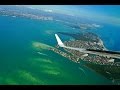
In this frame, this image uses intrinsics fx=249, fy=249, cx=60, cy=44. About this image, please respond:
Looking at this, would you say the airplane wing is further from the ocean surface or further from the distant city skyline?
the distant city skyline

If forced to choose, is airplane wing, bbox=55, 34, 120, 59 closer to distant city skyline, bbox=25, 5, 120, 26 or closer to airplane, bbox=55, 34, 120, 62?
airplane, bbox=55, 34, 120, 62

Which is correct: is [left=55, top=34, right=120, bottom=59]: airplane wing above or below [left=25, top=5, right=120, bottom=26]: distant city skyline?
below

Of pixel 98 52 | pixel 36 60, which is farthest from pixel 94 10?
pixel 36 60

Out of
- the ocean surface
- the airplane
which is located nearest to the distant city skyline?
the ocean surface

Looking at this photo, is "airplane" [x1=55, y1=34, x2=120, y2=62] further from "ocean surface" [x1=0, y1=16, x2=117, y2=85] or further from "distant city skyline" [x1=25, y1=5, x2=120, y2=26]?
"distant city skyline" [x1=25, y1=5, x2=120, y2=26]

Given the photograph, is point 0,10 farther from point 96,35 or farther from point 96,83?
point 96,83

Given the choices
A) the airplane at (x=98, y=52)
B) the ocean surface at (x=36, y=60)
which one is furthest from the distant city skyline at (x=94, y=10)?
the airplane at (x=98, y=52)

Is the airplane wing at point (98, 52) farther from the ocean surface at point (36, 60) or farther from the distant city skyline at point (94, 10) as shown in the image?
the distant city skyline at point (94, 10)

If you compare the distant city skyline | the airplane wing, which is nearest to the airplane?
the airplane wing
